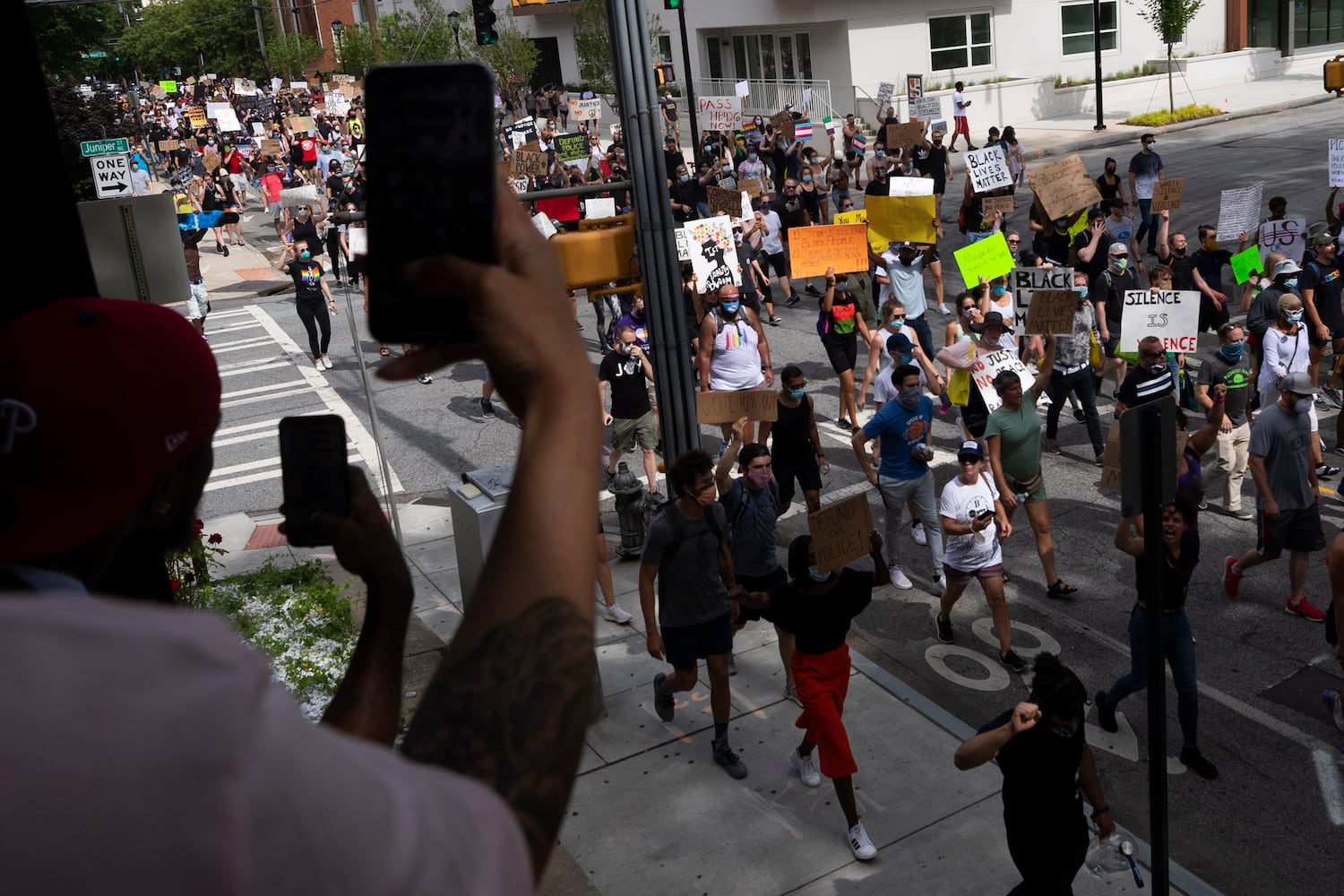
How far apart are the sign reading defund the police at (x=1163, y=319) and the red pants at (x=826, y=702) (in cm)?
620

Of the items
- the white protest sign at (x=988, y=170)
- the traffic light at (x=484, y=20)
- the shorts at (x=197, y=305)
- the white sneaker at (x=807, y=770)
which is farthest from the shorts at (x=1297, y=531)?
the shorts at (x=197, y=305)

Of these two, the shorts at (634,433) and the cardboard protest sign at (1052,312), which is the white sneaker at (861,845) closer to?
the shorts at (634,433)

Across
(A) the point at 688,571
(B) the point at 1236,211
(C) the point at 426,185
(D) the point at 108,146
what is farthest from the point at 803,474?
(D) the point at 108,146

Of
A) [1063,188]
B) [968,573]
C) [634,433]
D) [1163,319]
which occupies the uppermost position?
[1063,188]

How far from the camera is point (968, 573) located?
942 centimetres

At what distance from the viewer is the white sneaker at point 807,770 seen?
26.3 ft

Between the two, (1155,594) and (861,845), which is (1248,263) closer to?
(861,845)

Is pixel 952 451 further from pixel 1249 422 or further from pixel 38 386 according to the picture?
pixel 38 386

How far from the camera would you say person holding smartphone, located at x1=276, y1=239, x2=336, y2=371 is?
64.2ft

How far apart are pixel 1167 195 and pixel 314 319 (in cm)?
1311

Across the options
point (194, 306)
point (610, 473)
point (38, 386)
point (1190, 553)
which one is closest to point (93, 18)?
point (194, 306)

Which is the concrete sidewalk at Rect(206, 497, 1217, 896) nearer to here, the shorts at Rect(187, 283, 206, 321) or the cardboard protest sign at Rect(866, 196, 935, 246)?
the cardboard protest sign at Rect(866, 196, 935, 246)

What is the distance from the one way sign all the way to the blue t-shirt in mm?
11301

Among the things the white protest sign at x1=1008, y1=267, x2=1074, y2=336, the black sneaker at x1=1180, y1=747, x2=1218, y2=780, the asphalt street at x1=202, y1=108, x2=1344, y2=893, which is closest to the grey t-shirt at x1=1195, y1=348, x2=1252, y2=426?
the asphalt street at x1=202, y1=108, x2=1344, y2=893
